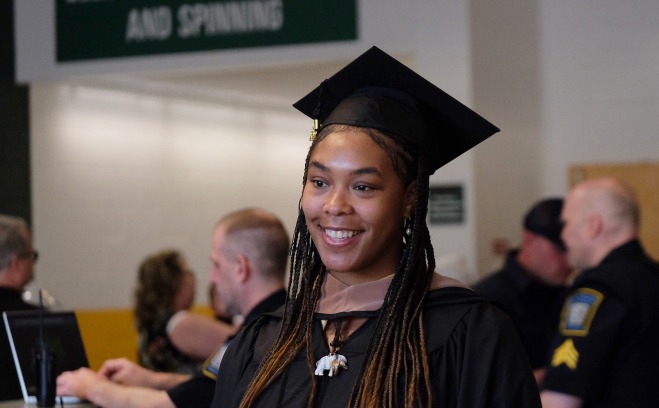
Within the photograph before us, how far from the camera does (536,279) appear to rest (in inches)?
209

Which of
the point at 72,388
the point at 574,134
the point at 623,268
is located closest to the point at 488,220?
the point at 574,134

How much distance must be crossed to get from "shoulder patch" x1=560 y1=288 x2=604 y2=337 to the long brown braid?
4.65 feet

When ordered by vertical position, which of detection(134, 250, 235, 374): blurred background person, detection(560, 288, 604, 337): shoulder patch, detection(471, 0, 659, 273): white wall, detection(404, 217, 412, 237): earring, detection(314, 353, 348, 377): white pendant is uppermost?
detection(471, 0, 659, 273): white wall

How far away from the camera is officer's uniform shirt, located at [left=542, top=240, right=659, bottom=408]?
138 inches

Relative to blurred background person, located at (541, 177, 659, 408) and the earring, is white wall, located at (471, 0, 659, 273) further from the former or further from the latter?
the earring

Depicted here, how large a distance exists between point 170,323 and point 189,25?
273 cm

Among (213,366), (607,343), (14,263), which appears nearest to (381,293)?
(213,366)

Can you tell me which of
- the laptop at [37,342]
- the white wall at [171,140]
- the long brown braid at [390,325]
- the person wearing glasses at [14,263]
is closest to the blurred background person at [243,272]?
the laptop at [37,342]

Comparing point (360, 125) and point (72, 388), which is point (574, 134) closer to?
point (72, 388)

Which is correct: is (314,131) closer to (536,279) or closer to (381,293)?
(381,293)

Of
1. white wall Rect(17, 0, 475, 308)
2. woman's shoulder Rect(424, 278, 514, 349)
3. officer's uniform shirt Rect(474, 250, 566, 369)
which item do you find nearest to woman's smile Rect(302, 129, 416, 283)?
woman's shoulder Rect(424, 278, 514, 349)

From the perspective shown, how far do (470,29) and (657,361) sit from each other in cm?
344

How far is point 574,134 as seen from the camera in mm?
7227

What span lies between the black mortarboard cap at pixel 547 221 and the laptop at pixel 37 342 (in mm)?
2610
